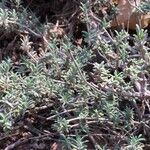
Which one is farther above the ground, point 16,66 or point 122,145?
point 16,66

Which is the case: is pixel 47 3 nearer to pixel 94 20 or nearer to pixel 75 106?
pixel 94 20

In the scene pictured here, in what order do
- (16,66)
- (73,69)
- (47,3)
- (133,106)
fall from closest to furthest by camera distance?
1. (73,69)
2. (133,106)
3. (16,66)
4. (47,3)

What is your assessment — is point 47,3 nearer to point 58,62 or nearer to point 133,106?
point 58,62

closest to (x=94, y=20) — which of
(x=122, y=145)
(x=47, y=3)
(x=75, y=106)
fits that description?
(x=47, y=3)

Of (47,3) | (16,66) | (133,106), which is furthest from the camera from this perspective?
(47,3)

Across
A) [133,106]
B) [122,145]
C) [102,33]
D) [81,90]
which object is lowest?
[122,145]

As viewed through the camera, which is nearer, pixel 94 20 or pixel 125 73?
pixel 125 73
